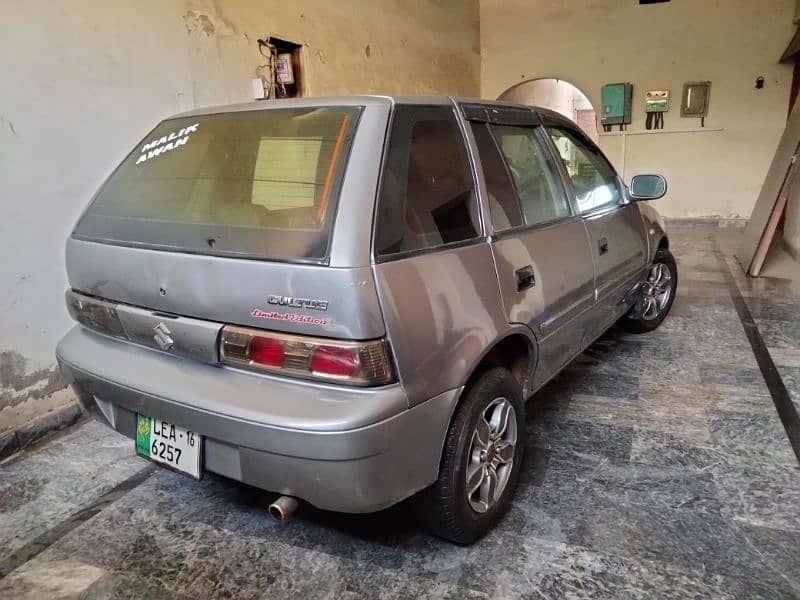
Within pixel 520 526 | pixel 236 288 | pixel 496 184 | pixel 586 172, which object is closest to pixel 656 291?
pixel 586 172

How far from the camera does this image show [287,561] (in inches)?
71.3

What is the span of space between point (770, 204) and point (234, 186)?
228 inches

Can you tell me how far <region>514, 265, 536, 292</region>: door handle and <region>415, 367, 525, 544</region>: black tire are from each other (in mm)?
291

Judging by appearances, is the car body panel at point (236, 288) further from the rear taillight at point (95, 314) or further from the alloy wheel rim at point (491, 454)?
the alloy wheel rim at point (491, 454)

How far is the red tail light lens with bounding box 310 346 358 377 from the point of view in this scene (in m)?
1.39

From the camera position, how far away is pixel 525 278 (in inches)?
77.9

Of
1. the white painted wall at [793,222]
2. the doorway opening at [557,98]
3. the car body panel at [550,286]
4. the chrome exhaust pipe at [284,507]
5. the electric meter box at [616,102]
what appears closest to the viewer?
the chrome exhaust pipe at [284,507]

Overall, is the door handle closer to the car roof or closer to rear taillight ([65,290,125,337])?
the car roof

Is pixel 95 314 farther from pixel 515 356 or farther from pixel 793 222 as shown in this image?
pixel 793 222

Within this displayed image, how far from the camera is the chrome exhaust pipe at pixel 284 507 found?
1511 mm

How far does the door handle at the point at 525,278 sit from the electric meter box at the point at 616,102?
298 inches

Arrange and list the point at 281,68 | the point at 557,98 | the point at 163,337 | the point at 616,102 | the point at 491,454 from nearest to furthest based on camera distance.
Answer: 1. the point at 163,337
2. the point at 491,454
3. the point at 281,68
4. the point at 616,102
5. the point at 557,98

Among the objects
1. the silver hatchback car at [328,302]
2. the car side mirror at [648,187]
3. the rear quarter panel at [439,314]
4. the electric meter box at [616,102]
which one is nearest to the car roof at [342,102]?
the silver hatchback car at [328,302]

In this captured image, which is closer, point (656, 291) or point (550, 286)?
point (550, 286)
